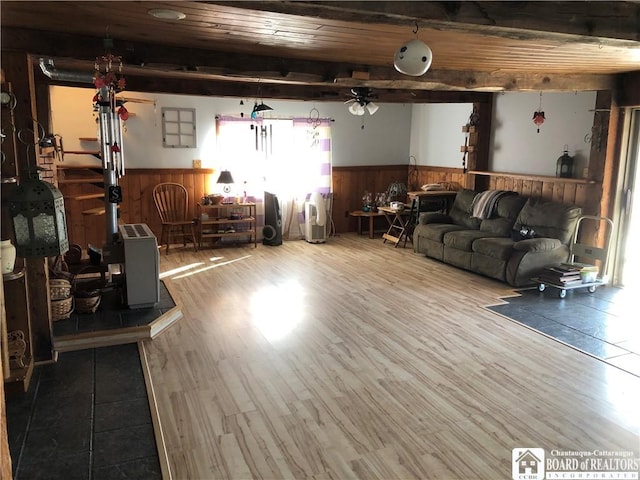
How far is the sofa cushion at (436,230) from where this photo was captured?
661 centimetres

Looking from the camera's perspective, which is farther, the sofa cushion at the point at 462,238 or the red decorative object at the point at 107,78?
the sofa cushion at the point at 462,238

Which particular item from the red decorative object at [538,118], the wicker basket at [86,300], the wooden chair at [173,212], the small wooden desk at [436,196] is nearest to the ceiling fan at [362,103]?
the red decorative object at [538,118]

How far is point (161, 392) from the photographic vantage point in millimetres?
3182

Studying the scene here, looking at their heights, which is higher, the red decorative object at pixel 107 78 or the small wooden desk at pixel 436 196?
the red decorative object at pixel 107 78

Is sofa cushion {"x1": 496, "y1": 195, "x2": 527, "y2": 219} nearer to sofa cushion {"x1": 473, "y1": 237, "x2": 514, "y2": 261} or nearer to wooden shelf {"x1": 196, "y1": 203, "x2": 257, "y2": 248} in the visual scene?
sofa cushion {"x1": 473, "y1": 237, "x2": 514, "y2": 261}

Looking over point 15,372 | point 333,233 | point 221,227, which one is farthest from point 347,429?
point 333,233

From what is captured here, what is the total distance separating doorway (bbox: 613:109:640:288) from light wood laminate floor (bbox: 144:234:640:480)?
1.48 metres

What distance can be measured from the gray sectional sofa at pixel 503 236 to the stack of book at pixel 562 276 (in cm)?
20

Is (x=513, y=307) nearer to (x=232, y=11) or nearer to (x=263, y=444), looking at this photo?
(x=263, y=444)

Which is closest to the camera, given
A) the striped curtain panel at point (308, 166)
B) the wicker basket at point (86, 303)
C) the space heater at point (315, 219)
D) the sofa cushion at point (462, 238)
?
the wicker basket at point (86, 303)

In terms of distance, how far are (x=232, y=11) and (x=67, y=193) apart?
504cm

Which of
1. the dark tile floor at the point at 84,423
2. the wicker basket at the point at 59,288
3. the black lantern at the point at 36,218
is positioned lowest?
the dark tile floor at the point at 84,423

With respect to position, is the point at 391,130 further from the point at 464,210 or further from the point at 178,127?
the point at 178,127

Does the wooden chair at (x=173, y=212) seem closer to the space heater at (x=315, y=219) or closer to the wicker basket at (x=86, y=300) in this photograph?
the space heater at (x=315, y=219)
